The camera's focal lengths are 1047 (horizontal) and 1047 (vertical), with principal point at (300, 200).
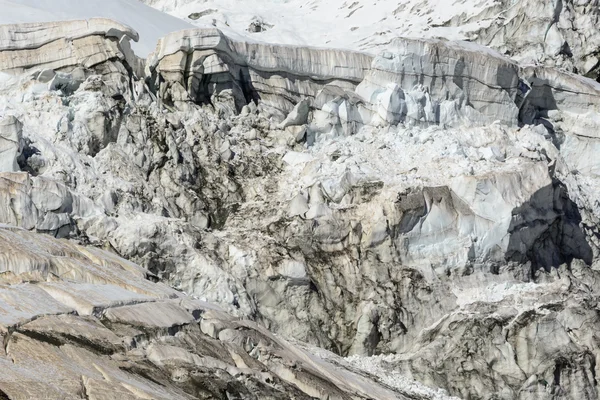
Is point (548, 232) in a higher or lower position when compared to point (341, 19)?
lower

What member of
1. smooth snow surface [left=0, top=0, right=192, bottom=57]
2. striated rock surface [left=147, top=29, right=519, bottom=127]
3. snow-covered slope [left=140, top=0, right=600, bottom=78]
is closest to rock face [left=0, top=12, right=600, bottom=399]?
striated rock surface [left=147, top=29, right=519, bottom=127]

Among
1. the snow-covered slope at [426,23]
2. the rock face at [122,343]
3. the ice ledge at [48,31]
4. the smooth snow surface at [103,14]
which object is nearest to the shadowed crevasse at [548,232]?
the rock face at [122,343]

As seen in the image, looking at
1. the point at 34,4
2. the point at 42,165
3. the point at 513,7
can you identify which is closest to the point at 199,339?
the point at 42,165

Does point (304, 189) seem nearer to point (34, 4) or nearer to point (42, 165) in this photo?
point (42, 165)

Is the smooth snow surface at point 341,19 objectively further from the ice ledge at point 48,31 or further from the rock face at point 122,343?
the rock face at point 122,343

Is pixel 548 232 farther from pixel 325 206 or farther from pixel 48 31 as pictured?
pixel 48 31

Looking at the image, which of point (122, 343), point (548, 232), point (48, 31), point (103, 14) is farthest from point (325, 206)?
point (103, 14)

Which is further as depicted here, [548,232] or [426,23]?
[426,23]

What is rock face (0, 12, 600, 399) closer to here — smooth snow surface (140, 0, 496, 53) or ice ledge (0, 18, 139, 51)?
ice ledge (0, 18, 139, 51)
